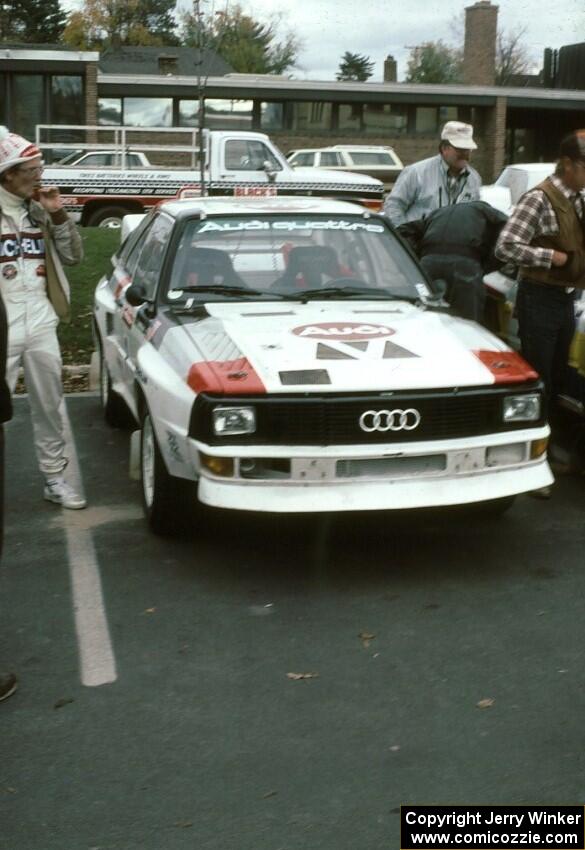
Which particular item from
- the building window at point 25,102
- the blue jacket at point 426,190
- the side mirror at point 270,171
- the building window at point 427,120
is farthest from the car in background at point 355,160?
the blue jacket at point 426,190

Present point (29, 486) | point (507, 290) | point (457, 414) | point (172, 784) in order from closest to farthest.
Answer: point (172, 784) < point (457, 414) < point (29, 486) < point (507, 290)

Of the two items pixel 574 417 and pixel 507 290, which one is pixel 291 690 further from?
pixel 507 290

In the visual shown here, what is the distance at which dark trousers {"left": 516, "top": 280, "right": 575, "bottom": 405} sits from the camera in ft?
22.4

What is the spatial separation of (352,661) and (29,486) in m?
3.15

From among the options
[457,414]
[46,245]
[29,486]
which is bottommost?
[29,486]

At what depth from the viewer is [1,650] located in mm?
4715

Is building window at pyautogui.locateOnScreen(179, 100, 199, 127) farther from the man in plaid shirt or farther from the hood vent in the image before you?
the hood vent

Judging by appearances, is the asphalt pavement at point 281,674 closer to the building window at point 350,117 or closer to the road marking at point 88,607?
the road marking at point 88,607

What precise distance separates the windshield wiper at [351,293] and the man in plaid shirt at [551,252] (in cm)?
61

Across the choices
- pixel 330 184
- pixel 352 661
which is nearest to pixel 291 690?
pixel 352 661

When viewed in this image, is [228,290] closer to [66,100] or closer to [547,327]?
[547,327]

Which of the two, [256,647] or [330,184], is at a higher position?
[330,184]

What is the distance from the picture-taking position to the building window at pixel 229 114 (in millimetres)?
40281

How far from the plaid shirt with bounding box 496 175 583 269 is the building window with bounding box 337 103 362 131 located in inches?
1449
